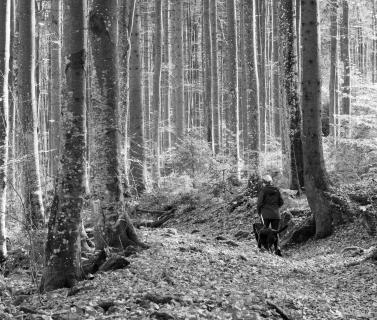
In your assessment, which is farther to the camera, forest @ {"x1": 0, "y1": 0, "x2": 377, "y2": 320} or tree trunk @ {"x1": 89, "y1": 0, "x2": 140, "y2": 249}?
tree trunk @ {"x1": 89, "y1": 0, "x2": 140, "y2": 249}

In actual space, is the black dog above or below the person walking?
below

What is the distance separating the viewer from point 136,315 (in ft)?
17.0

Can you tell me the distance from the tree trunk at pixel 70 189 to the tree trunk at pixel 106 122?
3.86 ft

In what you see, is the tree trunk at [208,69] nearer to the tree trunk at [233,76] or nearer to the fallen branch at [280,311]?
the tree trunk at [233,76]

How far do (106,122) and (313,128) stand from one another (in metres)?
5.32

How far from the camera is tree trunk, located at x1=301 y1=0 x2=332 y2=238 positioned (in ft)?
37.1

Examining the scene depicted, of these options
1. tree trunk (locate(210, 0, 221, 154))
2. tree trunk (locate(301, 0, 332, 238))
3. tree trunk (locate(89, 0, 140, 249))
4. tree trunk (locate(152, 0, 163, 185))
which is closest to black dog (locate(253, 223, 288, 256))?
tree trunk (locate(301, 0, 332, 238))

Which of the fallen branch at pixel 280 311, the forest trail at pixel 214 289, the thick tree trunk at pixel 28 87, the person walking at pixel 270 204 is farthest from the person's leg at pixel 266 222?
the fallen branch at pixel 280 311

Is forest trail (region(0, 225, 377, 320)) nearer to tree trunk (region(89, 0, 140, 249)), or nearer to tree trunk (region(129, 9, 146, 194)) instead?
tree trunk (region(89, 0, 140, 249))

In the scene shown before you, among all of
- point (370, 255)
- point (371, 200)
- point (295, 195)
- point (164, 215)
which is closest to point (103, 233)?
point (370, 255)

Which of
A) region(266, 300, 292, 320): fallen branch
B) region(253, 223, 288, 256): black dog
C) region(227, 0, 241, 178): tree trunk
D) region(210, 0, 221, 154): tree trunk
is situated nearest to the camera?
region(266, 300, 292, 320): fallen branch

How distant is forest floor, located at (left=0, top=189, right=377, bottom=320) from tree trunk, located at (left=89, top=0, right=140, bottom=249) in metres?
0.79

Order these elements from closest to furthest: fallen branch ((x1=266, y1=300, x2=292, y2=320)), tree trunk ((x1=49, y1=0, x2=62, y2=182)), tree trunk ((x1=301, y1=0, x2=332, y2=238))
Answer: fallen branch ((x1=266, y1=300, x2=292, y2=320))
tree trunk ((x1=301, y1=0, x2=332, y2=238))
tree trunk ((x1=49, y1=0, x2=62, y2=182))

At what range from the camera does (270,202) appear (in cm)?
1097
